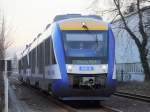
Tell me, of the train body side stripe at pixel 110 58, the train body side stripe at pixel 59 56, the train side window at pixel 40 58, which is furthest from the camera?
the train side window at pixel 40 58

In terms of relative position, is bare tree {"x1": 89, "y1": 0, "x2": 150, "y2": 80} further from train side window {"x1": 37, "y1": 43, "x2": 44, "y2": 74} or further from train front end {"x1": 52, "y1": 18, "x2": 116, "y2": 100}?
train front end {"x1": 52, "y1": 18, "x2": 116, "y2": 100}

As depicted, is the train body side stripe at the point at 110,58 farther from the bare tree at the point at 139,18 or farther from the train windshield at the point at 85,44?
the bare tree at the point at 139,18

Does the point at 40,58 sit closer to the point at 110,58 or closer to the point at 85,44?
the point at 85,44

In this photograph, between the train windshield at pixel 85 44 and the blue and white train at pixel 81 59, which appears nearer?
the blue and white train at pixel 81 59

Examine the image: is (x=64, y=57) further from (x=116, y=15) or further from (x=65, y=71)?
(x=116, y=15)

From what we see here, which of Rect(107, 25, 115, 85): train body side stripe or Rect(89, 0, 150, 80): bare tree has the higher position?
Rect(89, 0, 150, 80): bare tree

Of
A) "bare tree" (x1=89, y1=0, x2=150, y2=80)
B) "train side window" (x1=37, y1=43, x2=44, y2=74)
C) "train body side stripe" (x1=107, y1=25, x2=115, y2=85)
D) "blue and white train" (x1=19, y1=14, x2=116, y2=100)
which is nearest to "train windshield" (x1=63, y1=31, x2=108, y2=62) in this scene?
"blue and white train" (x1=19, y1=14, x2=116, y2=100)

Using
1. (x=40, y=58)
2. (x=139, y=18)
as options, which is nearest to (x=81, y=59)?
(x=40, y=58)

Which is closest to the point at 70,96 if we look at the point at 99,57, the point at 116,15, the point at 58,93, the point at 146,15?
the point at 58,93

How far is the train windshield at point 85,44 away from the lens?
60.3 ft

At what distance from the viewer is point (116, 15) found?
41.2 metres

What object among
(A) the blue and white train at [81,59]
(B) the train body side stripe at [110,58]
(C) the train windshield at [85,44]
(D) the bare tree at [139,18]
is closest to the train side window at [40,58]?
(A) the blue and white train at [81,59]

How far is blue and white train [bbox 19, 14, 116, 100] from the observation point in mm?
17984

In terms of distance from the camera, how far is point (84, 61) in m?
18.2
